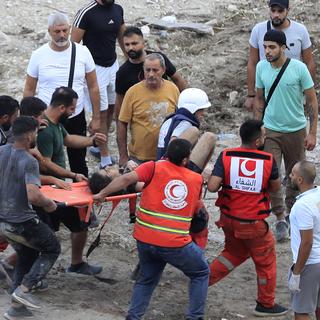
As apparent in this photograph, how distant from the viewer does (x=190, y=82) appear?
48.5 feet

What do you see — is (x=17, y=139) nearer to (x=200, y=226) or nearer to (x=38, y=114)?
(x=38, y=114)

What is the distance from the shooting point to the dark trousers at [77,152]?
425 inches

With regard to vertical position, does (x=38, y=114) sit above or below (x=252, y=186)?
above

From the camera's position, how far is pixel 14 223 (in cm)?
846

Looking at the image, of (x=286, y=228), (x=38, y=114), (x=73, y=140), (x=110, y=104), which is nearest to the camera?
(x=38, y=114)

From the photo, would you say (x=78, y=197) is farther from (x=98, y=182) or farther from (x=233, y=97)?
(x=233, y=97)

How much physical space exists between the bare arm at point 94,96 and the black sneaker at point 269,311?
9.64ft

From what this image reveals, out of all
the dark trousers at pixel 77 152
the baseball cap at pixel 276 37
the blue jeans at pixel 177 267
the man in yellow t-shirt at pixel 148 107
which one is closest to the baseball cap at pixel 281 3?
the baseball cap at pixel 276 37

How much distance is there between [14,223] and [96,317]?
3.50ft

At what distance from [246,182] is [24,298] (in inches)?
85.1

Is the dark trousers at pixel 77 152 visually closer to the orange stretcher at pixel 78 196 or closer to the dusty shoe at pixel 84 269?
the dusty shoe at pixel 84 269

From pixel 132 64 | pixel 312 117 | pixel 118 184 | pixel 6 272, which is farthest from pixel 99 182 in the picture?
pixel 312 117

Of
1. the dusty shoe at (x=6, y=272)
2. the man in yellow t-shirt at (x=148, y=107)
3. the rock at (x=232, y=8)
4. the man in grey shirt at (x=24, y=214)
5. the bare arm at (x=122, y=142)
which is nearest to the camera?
the man in grey shirt at (x=24, y=214)

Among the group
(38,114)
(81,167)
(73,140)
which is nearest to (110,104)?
(81,167)
